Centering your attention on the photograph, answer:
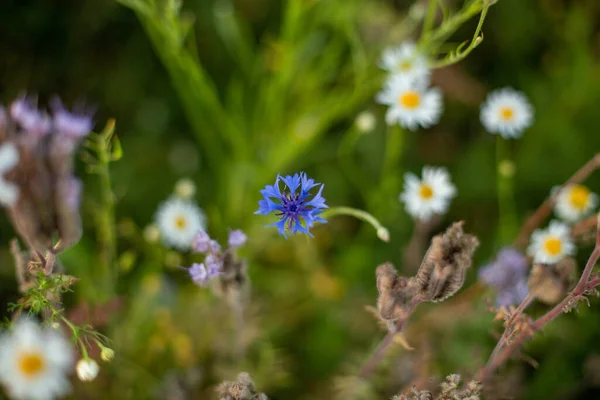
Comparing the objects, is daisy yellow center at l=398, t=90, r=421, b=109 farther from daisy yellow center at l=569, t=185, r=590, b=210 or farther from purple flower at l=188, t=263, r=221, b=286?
purple flower at l=188, t=263, r=221, b=286

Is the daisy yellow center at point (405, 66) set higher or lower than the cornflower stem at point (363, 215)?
higher

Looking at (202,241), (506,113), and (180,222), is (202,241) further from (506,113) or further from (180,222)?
(506,113)

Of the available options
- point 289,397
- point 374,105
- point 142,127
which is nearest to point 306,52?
point 374,105

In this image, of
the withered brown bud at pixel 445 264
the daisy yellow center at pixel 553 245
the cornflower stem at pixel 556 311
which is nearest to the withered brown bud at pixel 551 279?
the cornflower stem at pixel 556 311

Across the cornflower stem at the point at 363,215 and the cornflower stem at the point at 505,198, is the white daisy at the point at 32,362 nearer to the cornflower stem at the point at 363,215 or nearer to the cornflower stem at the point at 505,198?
the cornflower stem at the point at 363,215

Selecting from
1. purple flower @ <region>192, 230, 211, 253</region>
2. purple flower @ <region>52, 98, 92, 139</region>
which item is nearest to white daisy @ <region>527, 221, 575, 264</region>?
purple flower @ <region>192, 230, 211, 253</region>

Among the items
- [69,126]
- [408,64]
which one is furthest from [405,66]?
[69,126]
